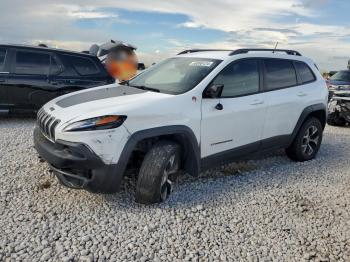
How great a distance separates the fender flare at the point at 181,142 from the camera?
3711mm

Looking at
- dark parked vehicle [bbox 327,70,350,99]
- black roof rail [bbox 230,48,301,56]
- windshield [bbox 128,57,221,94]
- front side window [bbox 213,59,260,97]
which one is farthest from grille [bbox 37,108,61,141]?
dark parked vehicle [bbox 327,70,350,99]

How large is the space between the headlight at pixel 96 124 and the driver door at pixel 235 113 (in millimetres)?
1105

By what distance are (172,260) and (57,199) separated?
→ 1623 millimetres

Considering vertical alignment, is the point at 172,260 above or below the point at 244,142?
below

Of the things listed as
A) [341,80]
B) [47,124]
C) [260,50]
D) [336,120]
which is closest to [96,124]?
[47,124]

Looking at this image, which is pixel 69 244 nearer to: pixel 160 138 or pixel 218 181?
pixel 160 138

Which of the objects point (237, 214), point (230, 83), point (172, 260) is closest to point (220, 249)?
point (172, 260)

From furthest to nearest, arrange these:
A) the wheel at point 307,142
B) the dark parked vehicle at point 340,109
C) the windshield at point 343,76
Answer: the windshield at point 343,76
the dark parked vehicle at point 340,109
the wheel at point 307,142

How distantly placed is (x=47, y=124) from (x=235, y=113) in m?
2.26

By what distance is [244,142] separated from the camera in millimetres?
4895

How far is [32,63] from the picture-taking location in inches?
311

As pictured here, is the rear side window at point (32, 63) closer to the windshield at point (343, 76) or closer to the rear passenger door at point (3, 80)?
the rear passenger door at point (3, 80)

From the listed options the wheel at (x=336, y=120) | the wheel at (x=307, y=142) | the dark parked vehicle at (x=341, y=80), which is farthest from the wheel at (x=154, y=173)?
the dark parked vehicle at (x=341, y=80)

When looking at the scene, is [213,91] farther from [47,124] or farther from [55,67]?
[55,67]
